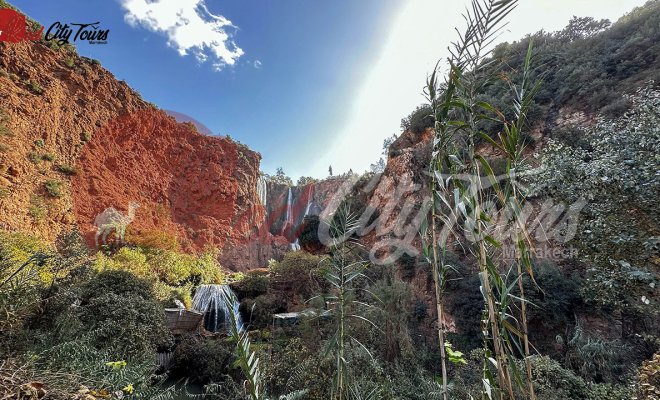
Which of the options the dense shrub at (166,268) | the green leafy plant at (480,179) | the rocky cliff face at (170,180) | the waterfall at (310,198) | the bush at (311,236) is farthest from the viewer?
the waterfall at (310,198)

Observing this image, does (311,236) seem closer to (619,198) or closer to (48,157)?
(48,157)

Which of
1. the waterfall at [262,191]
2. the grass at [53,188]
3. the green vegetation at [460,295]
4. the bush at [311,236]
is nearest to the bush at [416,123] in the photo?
the green vegetation at [460,295]

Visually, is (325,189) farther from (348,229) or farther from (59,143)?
(348,229)

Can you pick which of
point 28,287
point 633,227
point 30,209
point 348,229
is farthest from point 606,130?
point 30,209

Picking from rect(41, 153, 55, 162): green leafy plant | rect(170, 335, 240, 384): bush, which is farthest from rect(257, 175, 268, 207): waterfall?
rect(170, 335, 240, 384): bush

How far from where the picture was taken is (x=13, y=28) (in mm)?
12250

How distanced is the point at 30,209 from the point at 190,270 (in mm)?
6448

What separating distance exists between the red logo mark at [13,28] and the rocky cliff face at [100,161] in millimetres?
304

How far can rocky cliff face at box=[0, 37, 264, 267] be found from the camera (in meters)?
11.6

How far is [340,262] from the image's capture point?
1797 mm

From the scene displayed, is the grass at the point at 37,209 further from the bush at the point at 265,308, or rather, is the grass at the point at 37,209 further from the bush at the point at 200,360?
the bush at the point at 265,308

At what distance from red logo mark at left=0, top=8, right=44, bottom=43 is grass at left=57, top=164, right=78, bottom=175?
5.36 metres

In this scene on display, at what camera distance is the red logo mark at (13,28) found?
39.2 feet

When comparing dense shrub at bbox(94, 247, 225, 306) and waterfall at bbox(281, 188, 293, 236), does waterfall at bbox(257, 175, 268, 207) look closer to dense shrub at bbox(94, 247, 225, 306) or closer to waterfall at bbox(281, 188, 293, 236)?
waterfall at bbox(281, 188, 293, 236)
